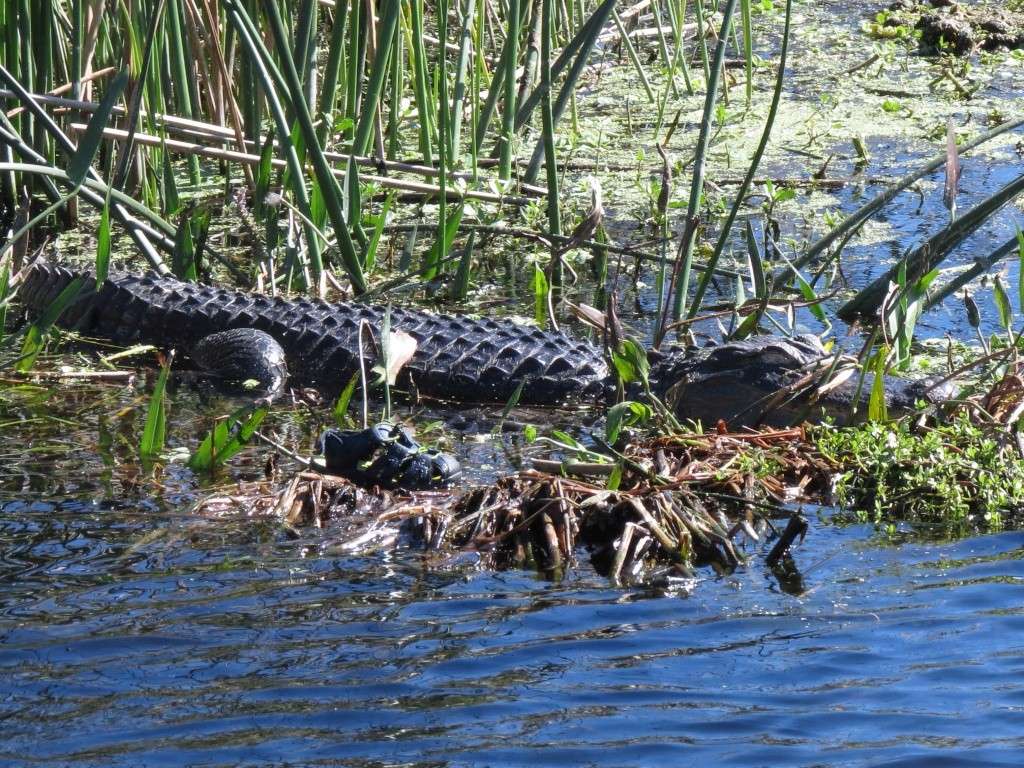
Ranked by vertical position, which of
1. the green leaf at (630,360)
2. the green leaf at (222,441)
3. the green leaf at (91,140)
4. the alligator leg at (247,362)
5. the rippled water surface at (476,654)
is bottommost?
the alligator leg at (247,362)

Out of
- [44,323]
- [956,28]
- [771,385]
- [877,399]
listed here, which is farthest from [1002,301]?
[956,28]

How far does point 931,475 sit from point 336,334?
8.30 ft

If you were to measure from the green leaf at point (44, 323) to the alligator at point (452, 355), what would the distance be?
285 mm

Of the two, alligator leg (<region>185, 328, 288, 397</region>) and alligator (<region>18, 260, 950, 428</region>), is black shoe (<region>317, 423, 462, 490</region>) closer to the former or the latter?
alligator (<region>18, 260, 950, 428</region>)

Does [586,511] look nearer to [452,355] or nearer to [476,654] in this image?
[476,654]

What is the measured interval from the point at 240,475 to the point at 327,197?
136cm

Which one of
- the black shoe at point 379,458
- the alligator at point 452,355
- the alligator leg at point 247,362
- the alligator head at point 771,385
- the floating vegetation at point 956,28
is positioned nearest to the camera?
the black shoe at point 379,458

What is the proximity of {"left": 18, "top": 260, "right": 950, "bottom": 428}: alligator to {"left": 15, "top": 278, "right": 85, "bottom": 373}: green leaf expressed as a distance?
0.28 m

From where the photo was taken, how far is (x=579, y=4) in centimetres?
732

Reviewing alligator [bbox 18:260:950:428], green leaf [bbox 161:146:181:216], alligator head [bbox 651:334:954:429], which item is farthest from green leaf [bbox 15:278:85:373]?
alligator head [bbox 651:334:954:429]

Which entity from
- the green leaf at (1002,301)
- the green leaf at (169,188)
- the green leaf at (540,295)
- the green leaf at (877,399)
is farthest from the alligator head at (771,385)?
the green leaf at (169,188)

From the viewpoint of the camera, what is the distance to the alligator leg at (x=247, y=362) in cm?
529

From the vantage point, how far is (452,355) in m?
5.18

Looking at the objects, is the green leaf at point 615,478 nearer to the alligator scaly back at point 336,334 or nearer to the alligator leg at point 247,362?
the alligator scaly back at point 336,334
